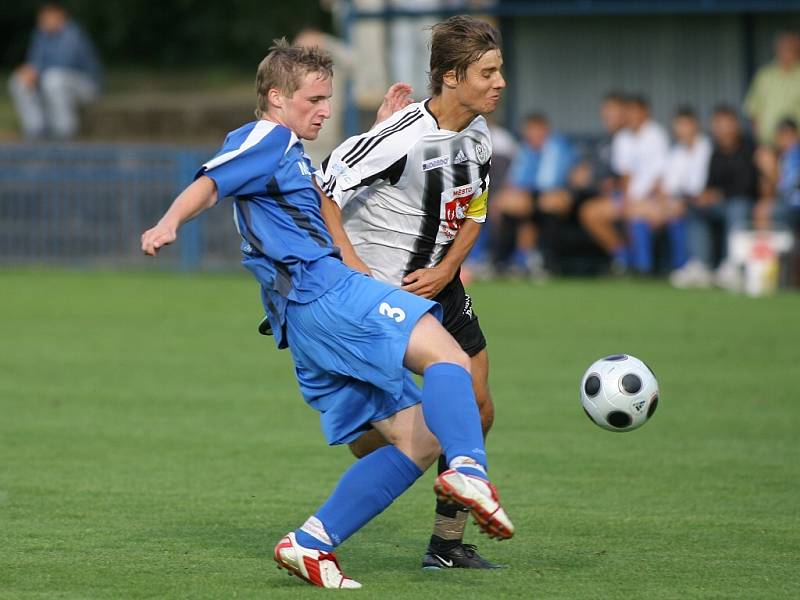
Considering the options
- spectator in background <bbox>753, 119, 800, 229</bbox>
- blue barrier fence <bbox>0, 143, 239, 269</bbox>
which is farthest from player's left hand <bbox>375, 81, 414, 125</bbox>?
blue barrier fence <bbox>0, 143, 239, 269</bbox>

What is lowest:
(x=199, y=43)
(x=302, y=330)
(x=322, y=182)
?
(x=302, y=330)

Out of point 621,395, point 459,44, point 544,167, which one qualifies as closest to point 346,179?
point 459,44

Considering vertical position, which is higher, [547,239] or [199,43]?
[199,43]

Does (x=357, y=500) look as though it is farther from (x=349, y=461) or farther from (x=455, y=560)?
(x=349, y=461)

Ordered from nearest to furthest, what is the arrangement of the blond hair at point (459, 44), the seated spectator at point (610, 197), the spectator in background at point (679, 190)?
the blond hair at point (459, 44)
the spectator in background at point (679, 190)
the seated spectator at point (610, 197)

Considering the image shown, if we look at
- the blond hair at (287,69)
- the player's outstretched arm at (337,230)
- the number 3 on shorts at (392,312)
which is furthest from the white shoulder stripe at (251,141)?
the number 3 on shorts at (392,312)

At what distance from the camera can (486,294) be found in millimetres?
15641

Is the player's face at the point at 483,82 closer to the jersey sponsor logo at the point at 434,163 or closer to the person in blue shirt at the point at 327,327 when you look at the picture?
the jersey sponsor logo at the point at 434,163

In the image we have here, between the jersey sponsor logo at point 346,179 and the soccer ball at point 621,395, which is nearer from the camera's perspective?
the jersey sponsor logo at point 346,179

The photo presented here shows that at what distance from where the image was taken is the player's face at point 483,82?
5.46 meters

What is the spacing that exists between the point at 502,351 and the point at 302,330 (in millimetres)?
6854

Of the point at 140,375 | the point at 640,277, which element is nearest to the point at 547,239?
the point at 640,277

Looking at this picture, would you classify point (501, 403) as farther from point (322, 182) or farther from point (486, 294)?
point (486, 294)

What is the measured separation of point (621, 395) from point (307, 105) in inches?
69.5
